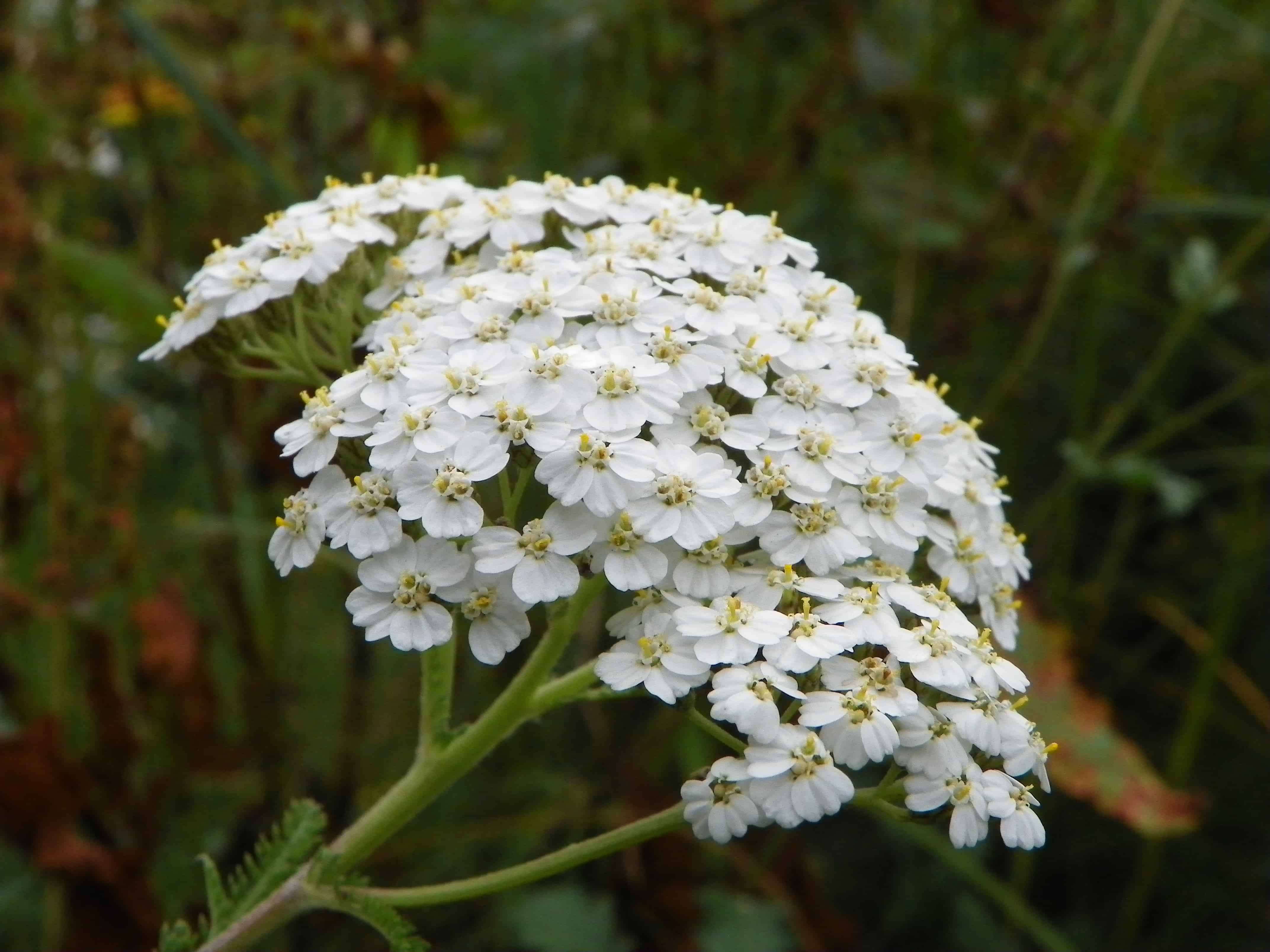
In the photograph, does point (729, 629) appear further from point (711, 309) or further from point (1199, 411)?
point (1199, 411)

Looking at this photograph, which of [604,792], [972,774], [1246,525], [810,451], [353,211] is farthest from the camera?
[1246,525]

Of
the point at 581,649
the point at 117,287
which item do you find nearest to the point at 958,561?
the point at 581,649

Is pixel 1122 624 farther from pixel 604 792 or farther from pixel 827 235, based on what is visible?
pixel 604 792

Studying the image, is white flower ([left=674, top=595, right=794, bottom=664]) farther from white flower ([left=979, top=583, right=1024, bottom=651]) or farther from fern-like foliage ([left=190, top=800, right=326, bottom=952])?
→ fern-like foliage ([left=190, top=800, right=326, bottom=952])

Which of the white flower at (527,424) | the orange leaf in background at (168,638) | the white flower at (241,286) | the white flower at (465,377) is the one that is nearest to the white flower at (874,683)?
the white flower at (527,424)

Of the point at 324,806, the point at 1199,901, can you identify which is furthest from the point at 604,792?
the point at 1199,901

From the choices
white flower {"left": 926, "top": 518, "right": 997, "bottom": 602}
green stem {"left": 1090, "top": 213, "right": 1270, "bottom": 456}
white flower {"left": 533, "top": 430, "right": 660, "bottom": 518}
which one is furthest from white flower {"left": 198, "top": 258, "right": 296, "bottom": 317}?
green stem {"left": 1090, "top": 213, "right": 1270, "bottom": 456}
